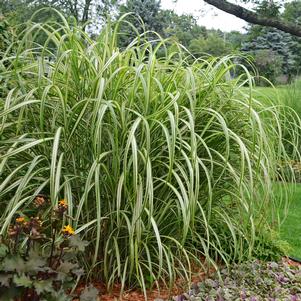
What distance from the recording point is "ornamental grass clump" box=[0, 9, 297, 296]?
81.5 inches

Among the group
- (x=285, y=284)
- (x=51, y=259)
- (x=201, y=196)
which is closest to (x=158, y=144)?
(x=201, y=196)

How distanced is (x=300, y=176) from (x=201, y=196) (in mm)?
4366

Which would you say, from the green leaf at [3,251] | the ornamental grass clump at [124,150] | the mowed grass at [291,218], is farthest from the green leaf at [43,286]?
the mowed grass at [291,218]

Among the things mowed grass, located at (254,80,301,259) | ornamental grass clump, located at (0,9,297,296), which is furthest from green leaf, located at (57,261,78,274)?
mowed grass, located at (254,80,301,259)

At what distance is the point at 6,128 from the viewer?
2.36 metres

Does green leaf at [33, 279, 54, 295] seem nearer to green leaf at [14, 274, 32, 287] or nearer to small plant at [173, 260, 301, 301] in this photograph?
green leaf at [14, 274, 32, 287]

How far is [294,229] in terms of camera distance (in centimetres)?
411

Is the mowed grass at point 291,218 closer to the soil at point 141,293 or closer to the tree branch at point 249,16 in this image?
the soil at point 141,293

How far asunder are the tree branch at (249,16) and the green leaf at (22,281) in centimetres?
598

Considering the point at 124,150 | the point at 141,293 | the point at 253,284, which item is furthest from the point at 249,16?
the point at 141,293

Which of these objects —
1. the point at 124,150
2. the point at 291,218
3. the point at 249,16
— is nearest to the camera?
the point at 124,150

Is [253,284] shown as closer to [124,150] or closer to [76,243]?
[124,150]

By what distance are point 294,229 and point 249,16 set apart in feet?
12.7

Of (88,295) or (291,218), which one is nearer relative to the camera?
(88,295)
